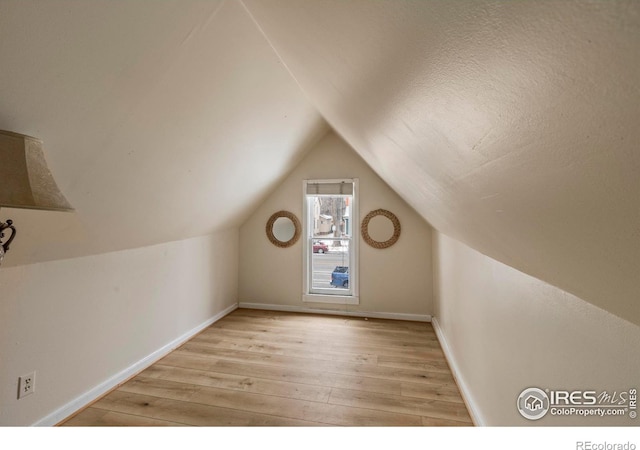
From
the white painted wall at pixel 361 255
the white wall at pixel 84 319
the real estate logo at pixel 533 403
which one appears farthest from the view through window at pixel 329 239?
the real estate logo at pixel 533 403

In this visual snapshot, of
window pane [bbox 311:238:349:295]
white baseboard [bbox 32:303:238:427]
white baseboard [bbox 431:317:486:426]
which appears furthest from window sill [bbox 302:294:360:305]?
white baseboard [bbox 32:303:238:427]

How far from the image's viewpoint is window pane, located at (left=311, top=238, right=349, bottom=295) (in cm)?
417

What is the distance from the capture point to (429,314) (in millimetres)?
3762

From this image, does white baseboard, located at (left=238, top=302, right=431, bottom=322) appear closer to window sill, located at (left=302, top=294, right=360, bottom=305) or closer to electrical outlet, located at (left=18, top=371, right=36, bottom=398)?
window sill, located at (left=302, top=294, right=360, bottom=305)

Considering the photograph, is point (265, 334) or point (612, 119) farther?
point (265, 334)

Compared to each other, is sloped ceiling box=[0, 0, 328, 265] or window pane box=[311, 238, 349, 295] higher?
sloped ceiling box=[0, 0, 328, 265]

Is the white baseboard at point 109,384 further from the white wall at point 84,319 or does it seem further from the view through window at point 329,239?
the view through window at point 329,239

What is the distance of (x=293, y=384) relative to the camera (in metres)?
2.30

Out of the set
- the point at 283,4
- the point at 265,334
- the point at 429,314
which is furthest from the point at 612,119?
the point at 429,314

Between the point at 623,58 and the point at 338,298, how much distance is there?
156 inches

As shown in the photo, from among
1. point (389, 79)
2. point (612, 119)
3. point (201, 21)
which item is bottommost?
point (612, 119)

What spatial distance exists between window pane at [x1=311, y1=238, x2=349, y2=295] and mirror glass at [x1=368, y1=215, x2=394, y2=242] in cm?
43

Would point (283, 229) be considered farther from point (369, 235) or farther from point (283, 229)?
point (369, 235)

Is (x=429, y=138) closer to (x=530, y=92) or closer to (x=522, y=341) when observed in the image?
(x=530, y=92)
